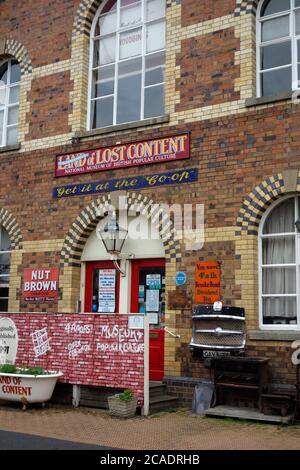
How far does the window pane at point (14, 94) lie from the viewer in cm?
1441

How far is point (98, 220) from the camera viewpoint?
12305mm

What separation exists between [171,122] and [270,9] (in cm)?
281

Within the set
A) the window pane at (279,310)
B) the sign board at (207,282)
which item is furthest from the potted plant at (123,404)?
the window pane at (279,310)

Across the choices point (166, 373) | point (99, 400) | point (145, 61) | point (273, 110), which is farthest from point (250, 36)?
point (99, 400)

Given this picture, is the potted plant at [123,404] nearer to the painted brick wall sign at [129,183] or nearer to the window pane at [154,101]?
the painted brick wall sign at [129,183]

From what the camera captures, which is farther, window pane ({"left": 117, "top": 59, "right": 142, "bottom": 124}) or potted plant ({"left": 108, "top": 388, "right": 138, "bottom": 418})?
window pane ({"left": 117, "top": 59, "right": 142, "bottom": 124})

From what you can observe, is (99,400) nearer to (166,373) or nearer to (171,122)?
(166,373)

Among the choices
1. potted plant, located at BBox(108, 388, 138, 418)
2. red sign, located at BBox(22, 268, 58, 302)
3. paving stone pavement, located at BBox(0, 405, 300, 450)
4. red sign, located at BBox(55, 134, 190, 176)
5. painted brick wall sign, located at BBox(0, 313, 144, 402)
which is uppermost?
red sign, located at BBox(55, 134, 190, 176)

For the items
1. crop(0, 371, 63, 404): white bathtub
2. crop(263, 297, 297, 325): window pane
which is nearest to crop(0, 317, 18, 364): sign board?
crop(0, 371, 63, 404): white bathtub

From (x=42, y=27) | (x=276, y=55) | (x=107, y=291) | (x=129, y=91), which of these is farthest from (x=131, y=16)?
(x=107, y=291)

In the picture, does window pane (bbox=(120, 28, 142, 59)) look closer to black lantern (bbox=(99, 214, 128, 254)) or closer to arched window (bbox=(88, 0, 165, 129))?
arched window (bbox=(88, 0, 165, 129))

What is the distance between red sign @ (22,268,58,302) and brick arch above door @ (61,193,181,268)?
418mm

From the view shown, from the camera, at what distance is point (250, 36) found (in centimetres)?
1094

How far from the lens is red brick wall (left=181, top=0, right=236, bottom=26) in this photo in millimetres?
11320
